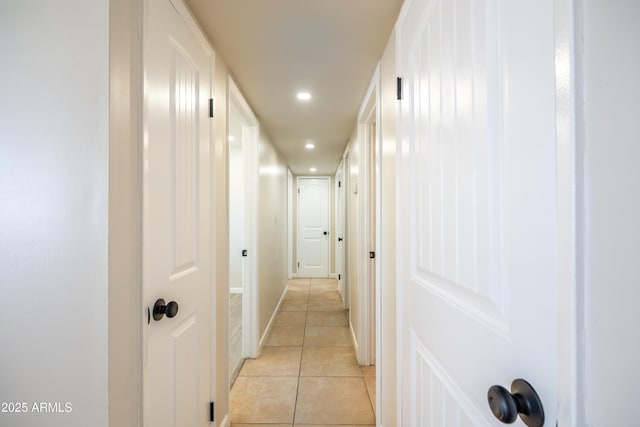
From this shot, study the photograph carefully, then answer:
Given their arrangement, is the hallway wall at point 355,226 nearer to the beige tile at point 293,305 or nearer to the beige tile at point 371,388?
the beige tile at point 371,388

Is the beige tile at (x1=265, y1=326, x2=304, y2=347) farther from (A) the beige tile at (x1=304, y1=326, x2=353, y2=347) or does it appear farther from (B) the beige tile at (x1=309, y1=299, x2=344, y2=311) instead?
(B) the beige tile at (x1=309, y1=299, x2=344, y2=311)

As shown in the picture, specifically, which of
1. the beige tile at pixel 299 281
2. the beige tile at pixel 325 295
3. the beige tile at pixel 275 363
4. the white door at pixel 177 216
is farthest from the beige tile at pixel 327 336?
the beige tile at pixel 299 281

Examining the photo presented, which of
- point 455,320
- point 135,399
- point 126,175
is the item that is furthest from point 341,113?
point 135,399

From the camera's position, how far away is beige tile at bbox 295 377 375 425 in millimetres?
1862

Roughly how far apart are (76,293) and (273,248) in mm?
2842

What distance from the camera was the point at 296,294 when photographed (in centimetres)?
493

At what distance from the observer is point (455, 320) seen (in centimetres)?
70

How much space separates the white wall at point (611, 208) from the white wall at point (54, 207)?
102 centimetres

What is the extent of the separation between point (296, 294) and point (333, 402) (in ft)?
9.67

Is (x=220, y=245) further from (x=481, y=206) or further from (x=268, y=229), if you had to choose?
(x=268, y=229)

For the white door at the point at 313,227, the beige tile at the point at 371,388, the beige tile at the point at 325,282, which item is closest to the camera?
the beige tile at the point at 371,388

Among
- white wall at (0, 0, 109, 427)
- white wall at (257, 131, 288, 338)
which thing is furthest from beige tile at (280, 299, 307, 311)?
white wall at (0, 0, 109, 427)

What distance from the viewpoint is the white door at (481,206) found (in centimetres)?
44

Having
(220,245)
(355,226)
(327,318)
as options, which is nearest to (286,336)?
(327,318)
